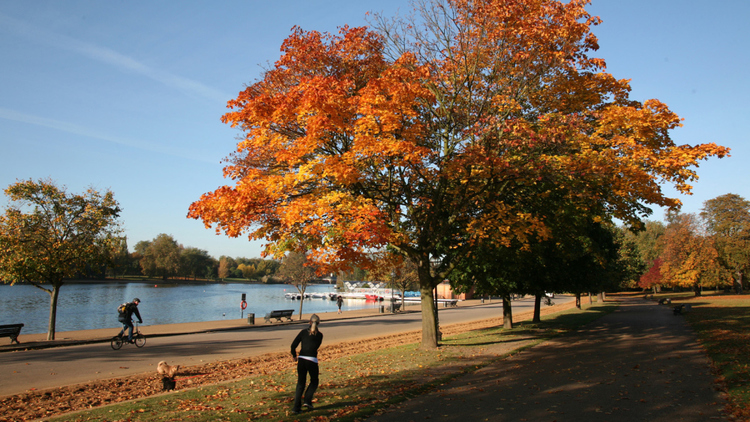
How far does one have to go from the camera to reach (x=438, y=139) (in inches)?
566

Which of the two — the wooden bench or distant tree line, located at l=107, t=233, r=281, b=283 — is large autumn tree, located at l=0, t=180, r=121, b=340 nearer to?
the wooden bench

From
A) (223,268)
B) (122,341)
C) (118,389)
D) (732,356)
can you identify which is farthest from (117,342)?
(223,268)

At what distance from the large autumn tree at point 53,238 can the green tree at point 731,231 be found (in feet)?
234

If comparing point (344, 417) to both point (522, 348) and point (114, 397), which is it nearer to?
point (114, 397)

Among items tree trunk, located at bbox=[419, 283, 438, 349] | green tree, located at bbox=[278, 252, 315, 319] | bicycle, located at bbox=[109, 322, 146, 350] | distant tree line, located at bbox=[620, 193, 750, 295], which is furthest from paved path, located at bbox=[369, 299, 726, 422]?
distant tree line, located at bbox=[620, 193, 750, 295]

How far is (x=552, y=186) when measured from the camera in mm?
13656

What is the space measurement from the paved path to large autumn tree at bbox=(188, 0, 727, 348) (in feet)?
11.5

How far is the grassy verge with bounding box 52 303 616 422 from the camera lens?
6902 mm

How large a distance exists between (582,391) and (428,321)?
21.4ft

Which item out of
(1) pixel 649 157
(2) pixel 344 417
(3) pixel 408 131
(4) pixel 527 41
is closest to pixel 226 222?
(3) pixel 408 131

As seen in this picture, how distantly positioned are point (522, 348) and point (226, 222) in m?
10.2

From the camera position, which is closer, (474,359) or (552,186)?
(474,359)

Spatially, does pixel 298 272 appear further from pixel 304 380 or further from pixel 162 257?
pixel 162 257

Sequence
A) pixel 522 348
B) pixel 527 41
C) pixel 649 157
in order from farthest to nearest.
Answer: pixel 522 348, pixel 527 41, pixel 649 157
